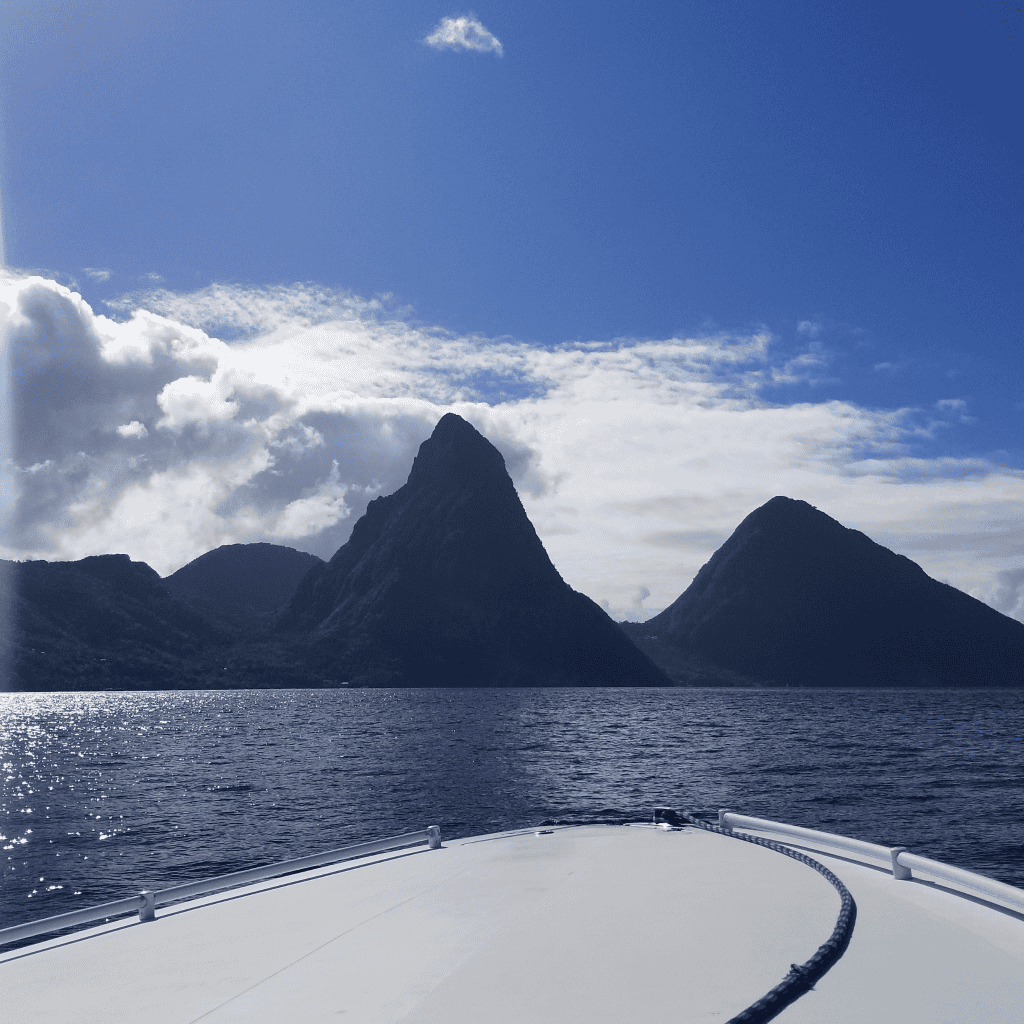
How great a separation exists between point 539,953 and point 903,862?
19.4 ft

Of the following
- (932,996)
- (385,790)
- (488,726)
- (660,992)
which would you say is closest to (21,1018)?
(660,992)

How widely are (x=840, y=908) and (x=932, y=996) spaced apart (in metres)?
2.72

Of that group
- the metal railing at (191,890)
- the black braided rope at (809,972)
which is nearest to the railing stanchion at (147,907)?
the metal railing at (191,890)

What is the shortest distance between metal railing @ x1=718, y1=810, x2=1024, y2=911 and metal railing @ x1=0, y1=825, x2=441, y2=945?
607cm

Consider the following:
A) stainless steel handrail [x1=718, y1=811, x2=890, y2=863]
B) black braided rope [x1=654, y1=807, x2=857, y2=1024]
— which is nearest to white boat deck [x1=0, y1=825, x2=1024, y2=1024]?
black braided rope [x1=654, y1=807, x2=857, y2=1024]

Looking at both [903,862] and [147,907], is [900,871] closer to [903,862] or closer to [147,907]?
[903,862]

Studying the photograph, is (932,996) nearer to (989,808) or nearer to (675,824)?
(675,824)

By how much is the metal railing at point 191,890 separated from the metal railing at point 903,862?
19.9 feet

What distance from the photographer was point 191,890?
36.8 feet

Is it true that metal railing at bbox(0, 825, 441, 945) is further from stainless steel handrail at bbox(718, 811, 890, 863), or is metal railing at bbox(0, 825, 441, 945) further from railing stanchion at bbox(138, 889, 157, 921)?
stainless steel handrail at bbox(718, 811, 890, 863)

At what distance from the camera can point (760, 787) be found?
52.9 metres

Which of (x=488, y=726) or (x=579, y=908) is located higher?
(x=579, y=908)

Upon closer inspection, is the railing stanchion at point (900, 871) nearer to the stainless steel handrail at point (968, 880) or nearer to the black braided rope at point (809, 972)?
the stainless steel handrail at point (968, 880)

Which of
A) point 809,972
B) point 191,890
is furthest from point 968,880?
point 191,890
